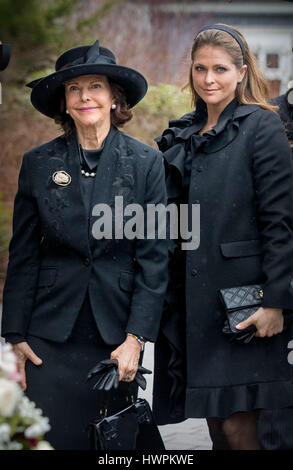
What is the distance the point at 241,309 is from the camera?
4039 millimetres

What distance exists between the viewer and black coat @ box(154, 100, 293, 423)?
4.04m

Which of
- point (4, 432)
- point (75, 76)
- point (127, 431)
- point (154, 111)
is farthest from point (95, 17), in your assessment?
point (4, 432)

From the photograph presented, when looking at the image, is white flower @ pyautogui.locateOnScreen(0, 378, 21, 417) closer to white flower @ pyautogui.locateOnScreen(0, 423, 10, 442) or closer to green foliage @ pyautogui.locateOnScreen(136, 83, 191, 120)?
white flower @ pyautogui.locateOnScreen(0, 423, 10, 442)

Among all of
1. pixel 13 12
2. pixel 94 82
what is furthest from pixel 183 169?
pixel 13 12

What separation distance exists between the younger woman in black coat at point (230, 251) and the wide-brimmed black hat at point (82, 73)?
352mm

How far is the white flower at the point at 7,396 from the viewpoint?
2229mm

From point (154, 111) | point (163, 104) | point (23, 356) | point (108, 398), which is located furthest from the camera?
point (163, 104)

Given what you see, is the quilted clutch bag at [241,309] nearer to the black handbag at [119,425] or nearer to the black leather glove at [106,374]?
the black handbag at [119,425]

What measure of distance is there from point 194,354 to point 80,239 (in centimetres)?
80

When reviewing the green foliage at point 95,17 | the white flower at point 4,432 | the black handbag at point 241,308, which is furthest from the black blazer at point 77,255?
the green foliage at point 95,17

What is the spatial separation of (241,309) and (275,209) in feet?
1.57

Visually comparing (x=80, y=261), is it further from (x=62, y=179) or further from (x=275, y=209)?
(x=275, y=209)

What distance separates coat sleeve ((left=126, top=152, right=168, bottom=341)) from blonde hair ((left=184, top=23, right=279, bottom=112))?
2.12 ft

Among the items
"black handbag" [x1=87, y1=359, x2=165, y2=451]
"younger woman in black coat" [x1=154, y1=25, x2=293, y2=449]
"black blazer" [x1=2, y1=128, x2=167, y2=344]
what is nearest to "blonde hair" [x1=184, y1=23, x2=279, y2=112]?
"younger woman in black coat" [x1=154, y1=25, x2=293, y2=449]
